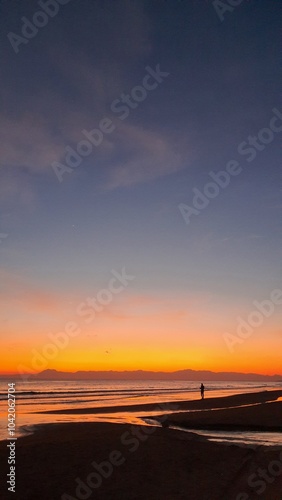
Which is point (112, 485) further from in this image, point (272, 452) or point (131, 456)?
point (272, 452)

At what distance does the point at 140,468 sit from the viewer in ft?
47.3

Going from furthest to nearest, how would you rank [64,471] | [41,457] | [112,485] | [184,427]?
[184,427]
[41,457]
[64,471]
[112,485]

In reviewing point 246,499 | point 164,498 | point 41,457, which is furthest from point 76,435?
point 246,499

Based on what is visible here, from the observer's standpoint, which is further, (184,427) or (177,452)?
(184,427)

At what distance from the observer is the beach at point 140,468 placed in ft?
40.7

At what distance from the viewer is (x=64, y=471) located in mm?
13898

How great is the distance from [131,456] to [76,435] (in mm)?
5444

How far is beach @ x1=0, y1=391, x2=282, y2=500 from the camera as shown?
12.4 meters

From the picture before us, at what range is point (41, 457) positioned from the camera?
15.6 meters

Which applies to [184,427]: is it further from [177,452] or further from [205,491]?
[205,491]

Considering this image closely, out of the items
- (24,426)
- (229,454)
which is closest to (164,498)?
(229,454)

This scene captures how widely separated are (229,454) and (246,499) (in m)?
4.59

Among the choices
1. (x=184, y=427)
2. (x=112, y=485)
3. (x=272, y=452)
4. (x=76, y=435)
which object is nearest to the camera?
(x=112, y=485)

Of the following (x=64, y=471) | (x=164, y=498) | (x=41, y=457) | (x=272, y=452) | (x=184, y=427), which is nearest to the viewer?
(x=164, y=498)
